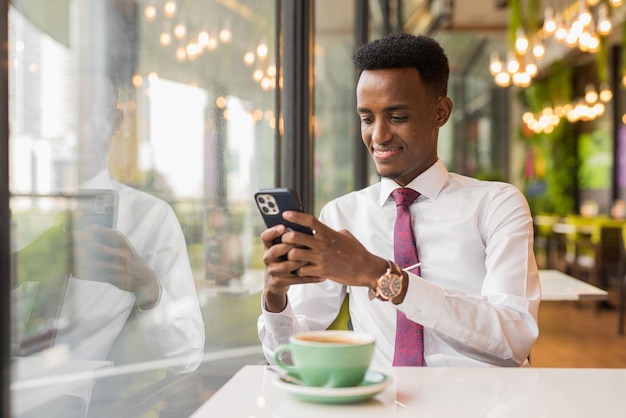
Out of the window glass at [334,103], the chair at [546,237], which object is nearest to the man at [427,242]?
the window glass at [334,103]

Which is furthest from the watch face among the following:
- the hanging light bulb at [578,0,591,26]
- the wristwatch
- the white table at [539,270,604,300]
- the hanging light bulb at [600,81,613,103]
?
the hanging light bulb at [600,81,613,103]

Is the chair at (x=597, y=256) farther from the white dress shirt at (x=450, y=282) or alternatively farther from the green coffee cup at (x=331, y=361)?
the green coffee cup at (x=331, y=361)

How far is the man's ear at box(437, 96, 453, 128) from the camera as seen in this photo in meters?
1.80

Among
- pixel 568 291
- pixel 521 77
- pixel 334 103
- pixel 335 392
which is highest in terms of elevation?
pixel 521 77

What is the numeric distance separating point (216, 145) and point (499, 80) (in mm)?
7829

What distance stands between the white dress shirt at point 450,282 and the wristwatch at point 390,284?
0.03m

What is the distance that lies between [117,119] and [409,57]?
742 millimetres

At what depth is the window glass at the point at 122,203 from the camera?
1.09m

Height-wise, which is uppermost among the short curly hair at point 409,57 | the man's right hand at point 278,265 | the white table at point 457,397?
the short curly hair at point 409,57

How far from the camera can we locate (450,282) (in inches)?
65.7

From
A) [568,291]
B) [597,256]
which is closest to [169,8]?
[568,291]

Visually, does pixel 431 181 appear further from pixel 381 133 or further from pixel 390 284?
Result: pixel 390 284

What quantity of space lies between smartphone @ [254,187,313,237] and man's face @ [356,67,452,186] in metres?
0.56

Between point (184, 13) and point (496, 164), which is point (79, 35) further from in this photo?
point (496, 164)
